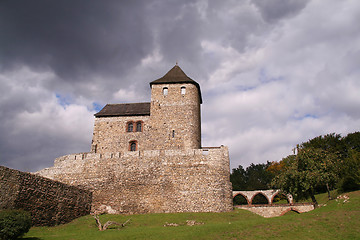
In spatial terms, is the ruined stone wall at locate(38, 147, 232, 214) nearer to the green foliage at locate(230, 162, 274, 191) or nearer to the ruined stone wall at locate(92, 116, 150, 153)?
the ruined stone wall at locate(92, 116, 150, 153)

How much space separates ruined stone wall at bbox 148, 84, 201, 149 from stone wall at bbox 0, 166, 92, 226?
1106 centimetres

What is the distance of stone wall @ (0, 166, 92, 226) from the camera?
16.8m

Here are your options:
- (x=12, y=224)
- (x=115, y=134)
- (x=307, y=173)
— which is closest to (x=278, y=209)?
(x=307, y=173)

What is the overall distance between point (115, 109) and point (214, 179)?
1748 cm

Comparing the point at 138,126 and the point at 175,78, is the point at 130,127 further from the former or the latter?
the point at 175,78

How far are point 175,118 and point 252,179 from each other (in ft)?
105

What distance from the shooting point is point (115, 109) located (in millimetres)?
35969

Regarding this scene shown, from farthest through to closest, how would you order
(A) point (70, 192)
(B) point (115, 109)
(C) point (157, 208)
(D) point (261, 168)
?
(D) point (261, 168), (B) point (115, 109), (C) point (157, 208), (A) point (70, 192)

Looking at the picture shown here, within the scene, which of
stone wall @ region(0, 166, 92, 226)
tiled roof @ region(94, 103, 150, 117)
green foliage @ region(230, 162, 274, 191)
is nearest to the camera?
stone wall @ region(0, 166, 92, 226)

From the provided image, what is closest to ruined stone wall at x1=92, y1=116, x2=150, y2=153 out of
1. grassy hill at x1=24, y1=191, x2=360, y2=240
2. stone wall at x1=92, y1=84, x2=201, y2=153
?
stone wall at x1=92, y1=84, x2=201, y2=153

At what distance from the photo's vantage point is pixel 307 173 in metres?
24.0

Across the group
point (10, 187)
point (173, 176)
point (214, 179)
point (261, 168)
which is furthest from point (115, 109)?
point (261, 168)

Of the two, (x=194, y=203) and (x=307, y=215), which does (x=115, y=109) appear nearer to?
(x=194, y=203)

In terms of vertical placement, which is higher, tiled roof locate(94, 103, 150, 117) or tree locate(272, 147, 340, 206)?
tiled roof locate(94, 103, 150, 117)
